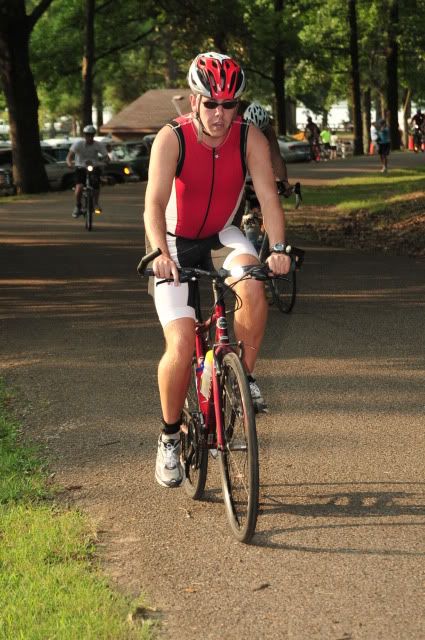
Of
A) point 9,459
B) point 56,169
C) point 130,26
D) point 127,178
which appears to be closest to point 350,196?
point 56,169

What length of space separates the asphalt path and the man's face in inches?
66.2

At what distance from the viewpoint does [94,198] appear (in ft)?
74.7

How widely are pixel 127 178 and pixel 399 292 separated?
35162mm

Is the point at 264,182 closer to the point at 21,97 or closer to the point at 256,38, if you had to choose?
the point at 21,97

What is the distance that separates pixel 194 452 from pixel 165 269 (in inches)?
41.0

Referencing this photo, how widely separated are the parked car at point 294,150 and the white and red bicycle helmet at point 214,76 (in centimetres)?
5726

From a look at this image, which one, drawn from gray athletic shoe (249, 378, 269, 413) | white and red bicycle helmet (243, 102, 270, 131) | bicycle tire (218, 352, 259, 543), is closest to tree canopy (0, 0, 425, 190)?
white and red bicycle helmet (243, 102, 270, 131)

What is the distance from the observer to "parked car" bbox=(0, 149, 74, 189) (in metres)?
43.2

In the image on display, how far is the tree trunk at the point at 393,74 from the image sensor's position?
6450 cm

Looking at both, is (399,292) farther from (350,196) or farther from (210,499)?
(350,196)

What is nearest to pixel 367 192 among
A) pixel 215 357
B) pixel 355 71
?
pixel 215 357

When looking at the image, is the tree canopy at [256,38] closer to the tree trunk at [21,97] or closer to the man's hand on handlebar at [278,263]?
the tree trunk at [21,97]

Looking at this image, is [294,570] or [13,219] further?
[13,219]

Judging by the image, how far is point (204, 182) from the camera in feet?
18.9
